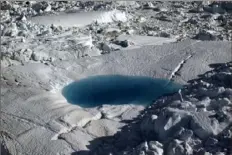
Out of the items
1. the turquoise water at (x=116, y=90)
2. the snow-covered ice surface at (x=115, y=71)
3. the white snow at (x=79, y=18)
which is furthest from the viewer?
the white snow at (x=79, y=18)

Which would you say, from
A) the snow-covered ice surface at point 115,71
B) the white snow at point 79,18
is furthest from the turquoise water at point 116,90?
the white snow at point 79,18

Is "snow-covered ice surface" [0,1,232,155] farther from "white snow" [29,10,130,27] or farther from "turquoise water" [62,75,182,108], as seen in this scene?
"turquoise water" [62,75,182,108]

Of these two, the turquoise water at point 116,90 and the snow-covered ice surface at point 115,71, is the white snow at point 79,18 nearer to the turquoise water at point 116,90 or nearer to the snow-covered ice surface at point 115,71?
the snow-covered ice surface at point 115,71

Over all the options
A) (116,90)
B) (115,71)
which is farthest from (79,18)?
(116,90)

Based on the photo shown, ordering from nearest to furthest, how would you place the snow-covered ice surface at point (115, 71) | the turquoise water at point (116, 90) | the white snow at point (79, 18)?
1. the snow-covered ice surface at point (115, 71)
2. the turquoise water at point (116, 90)
3. the white snow at point (79, 18)

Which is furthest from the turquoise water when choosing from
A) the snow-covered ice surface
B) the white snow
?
the white snow

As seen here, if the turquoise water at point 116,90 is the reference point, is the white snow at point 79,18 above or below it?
above

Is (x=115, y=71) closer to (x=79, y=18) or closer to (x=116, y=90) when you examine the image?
(x=116, y=90)
